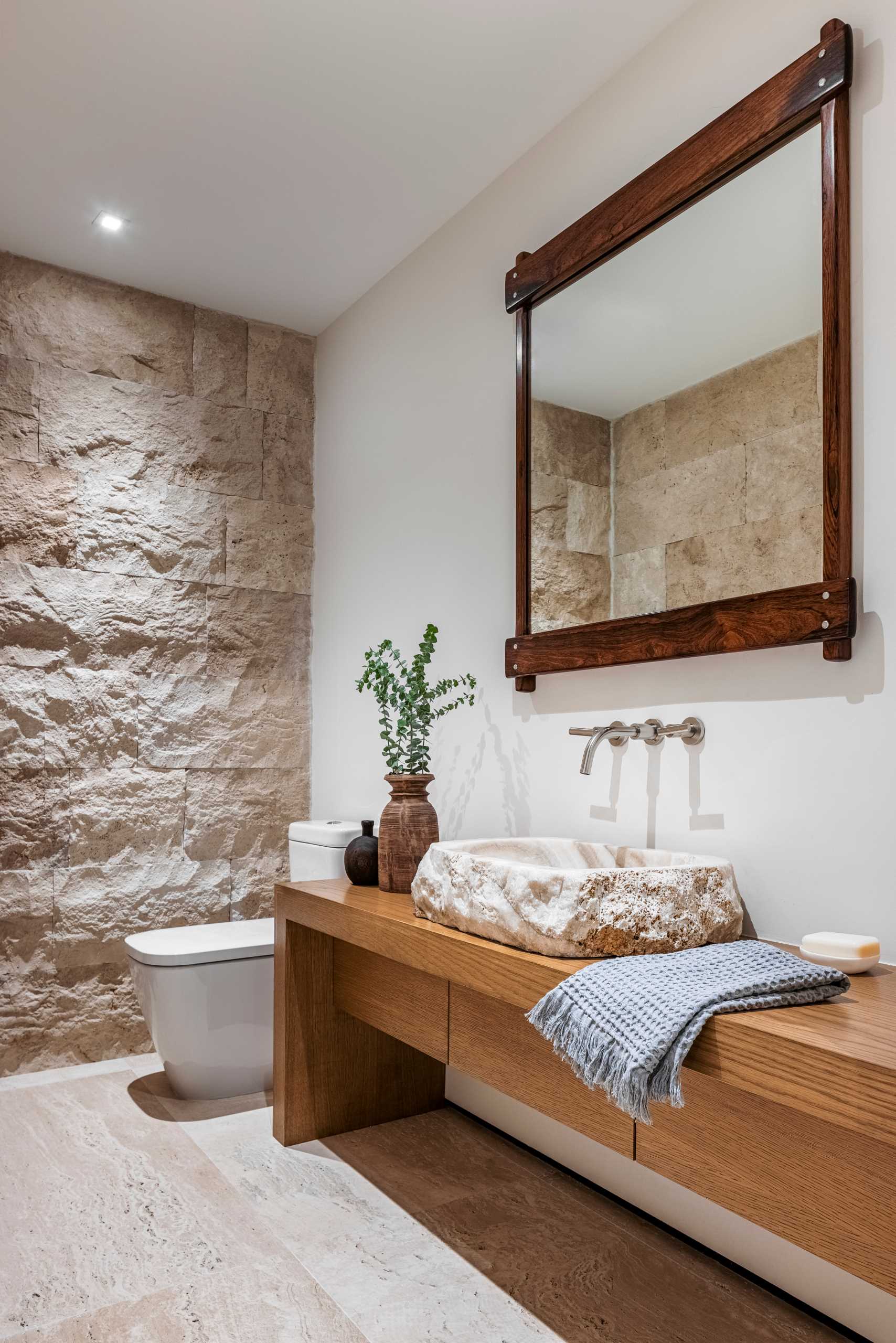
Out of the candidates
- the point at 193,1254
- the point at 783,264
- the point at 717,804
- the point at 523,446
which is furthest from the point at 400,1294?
the point at 783,264

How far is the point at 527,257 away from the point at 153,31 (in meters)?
0.90

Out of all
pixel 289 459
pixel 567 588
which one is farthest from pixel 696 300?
pixel 289 459

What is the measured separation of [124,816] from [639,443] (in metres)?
1.90

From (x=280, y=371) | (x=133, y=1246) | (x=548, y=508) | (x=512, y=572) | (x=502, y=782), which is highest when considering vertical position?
(x=280, y=371)

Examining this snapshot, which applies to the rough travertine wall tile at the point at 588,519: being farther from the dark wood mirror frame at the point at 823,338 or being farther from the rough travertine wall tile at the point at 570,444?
the dark wood mirror frame at the point at 823,338

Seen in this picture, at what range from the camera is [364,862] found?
2209mm

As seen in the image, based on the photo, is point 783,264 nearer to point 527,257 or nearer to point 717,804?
point 527,257

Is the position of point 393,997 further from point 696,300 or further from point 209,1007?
point 696,300

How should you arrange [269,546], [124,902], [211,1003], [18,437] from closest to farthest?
[211,1003]
[18,437]
[124,902]
[269,546]

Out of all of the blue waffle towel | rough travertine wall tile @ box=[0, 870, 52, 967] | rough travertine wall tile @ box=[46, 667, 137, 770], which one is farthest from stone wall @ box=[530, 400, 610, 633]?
rough travertine wall tile @ box=[0, 870, 52, 967]

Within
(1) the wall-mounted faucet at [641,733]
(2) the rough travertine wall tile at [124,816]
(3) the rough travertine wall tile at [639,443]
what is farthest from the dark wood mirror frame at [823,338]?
(2) the rough travertine wall tile at [124,816]

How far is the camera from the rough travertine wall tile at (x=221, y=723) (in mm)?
2979

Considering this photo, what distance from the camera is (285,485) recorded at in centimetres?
329

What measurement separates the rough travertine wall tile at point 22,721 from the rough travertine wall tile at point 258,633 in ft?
1.73
